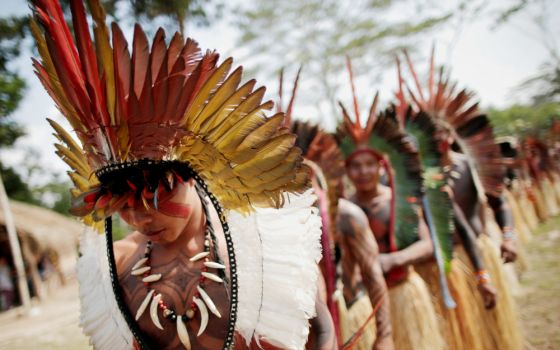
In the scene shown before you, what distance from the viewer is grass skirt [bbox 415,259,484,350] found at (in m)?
3.26

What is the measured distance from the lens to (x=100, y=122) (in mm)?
1112

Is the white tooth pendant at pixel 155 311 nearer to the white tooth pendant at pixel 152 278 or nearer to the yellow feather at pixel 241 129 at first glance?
the white tooth pendant at pixel 152 278

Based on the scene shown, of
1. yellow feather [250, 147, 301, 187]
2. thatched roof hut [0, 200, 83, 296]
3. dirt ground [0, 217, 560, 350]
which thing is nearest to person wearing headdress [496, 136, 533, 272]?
dirt ground [0, 217, 560, 350]

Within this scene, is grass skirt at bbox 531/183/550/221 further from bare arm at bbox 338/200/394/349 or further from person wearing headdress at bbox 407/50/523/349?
bare arm at bbox 338/200/394/349

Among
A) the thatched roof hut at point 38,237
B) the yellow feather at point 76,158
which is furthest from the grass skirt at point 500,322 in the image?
the thatched roof hut at point 38,237

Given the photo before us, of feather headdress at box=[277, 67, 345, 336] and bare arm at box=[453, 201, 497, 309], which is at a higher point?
feather headdress at box=[277, 67, 345, 336]

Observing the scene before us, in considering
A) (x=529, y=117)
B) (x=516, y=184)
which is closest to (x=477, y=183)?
(x=516, y=184)

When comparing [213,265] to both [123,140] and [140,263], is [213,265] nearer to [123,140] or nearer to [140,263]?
[140,263]

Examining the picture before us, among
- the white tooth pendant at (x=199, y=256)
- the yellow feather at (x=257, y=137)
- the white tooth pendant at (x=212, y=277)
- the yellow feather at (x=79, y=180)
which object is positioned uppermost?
the yellow feather at (x=79, y=180)

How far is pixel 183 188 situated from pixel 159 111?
0.30 meters

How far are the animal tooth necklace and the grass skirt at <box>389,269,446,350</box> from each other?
2.15 meters

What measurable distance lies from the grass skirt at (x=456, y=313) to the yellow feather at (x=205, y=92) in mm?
2855

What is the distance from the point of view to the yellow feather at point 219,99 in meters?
1.14

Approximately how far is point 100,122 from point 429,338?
2832 millimetres
